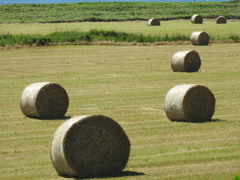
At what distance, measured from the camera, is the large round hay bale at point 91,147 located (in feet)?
45.9

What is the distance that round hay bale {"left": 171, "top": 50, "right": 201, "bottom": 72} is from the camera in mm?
37781

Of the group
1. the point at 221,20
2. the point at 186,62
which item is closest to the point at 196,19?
the point at 221,20

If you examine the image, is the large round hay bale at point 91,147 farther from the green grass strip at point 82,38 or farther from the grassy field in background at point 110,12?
the grassy field in background at point 110,12

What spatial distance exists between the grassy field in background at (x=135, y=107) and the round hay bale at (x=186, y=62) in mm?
618

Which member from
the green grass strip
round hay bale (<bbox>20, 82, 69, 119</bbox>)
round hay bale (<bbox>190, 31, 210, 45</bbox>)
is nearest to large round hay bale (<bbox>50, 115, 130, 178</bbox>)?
round hay bale (<bbox>20, 82, 69, 119</bbox>)

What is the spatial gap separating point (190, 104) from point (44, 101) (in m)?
5.00

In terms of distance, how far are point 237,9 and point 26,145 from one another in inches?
3744

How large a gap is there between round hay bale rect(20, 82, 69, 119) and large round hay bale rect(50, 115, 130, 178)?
8958 millimetres

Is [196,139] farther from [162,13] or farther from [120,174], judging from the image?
[162,13]

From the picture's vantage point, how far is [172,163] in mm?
15672

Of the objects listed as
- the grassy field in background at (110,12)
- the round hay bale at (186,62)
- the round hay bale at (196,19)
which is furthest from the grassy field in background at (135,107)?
the grassy field in background at (110,12)

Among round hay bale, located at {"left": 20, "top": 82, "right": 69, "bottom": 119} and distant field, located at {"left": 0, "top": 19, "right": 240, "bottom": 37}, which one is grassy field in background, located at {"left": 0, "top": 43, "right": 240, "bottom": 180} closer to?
round hay bale, located at {"left": 20, "top": 82, "right": 69, "bottom": 119}

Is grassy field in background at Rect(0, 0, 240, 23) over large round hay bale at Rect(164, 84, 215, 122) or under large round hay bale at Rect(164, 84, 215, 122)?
under

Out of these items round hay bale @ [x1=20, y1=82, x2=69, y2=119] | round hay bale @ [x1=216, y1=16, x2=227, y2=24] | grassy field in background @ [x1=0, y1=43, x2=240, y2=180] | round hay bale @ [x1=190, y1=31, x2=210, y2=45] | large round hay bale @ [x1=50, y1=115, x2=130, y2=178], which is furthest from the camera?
round hay bale @ [x1=216, y1=16, x2=227, y2=24]
